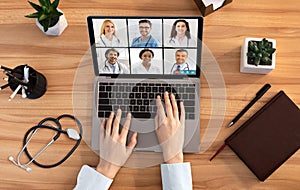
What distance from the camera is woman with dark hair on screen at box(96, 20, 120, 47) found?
3.87ft

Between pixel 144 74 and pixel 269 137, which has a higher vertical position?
pixel 144 74

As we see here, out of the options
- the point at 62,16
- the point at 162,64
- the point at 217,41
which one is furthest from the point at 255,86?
the point at 62,16

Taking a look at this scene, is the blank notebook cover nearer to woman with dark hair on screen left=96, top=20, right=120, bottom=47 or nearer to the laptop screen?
the laptop screen

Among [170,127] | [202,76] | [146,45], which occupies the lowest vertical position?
[170,127]

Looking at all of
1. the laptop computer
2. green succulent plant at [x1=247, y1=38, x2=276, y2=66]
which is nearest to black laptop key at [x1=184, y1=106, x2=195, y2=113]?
the laptop computer

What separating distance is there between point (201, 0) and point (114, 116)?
43 centimetres

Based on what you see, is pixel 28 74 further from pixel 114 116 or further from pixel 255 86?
pixel 255 86

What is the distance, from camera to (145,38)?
1211 millimetres

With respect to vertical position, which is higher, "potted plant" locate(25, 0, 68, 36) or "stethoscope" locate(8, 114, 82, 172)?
"potted plant" locate(25, 0, 68, 36)

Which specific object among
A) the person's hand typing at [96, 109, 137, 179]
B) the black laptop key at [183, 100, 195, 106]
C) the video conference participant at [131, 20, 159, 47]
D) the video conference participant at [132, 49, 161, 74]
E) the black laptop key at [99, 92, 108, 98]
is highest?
the video conference participant at [131, 20, 159, 47]

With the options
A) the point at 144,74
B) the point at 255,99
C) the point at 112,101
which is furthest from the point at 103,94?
the point at 255,99

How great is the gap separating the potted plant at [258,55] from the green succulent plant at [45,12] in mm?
546

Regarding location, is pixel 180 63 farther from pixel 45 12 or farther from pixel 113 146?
pixel 45 12

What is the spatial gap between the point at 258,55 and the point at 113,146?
0.49 meters
